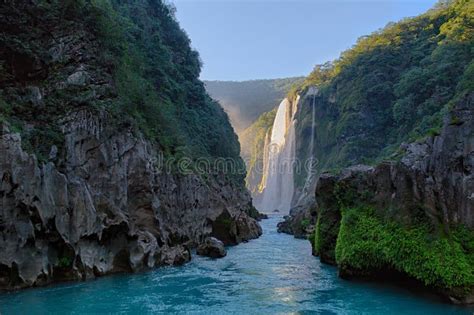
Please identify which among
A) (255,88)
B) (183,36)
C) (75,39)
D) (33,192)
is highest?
(255,88)

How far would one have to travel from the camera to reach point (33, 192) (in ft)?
49.6

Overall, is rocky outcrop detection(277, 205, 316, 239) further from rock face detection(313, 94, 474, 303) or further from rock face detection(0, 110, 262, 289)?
rock face detection(313, 94, 474, 303)

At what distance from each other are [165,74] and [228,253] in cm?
1795

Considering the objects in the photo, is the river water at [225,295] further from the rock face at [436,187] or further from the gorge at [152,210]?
the rock face at [436,187]

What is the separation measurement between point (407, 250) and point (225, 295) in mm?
6367

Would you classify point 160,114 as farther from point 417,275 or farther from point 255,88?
point 255,88

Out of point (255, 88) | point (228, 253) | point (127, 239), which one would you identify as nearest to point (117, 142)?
point (127, 239)

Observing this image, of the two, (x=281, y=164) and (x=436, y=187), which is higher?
(x=281, y=164)

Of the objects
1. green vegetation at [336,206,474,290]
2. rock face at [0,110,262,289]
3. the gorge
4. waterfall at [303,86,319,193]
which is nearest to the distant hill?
waterfall at [303,86,319,193]

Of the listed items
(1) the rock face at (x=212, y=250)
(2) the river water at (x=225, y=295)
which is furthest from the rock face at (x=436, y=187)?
(1) the rock face at (x=212, y=250)

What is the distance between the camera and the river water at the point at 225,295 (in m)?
12.8

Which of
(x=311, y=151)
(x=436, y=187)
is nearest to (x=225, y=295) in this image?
(x=436, y=187)

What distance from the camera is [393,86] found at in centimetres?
5428

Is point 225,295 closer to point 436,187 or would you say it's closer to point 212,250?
point 436,187
